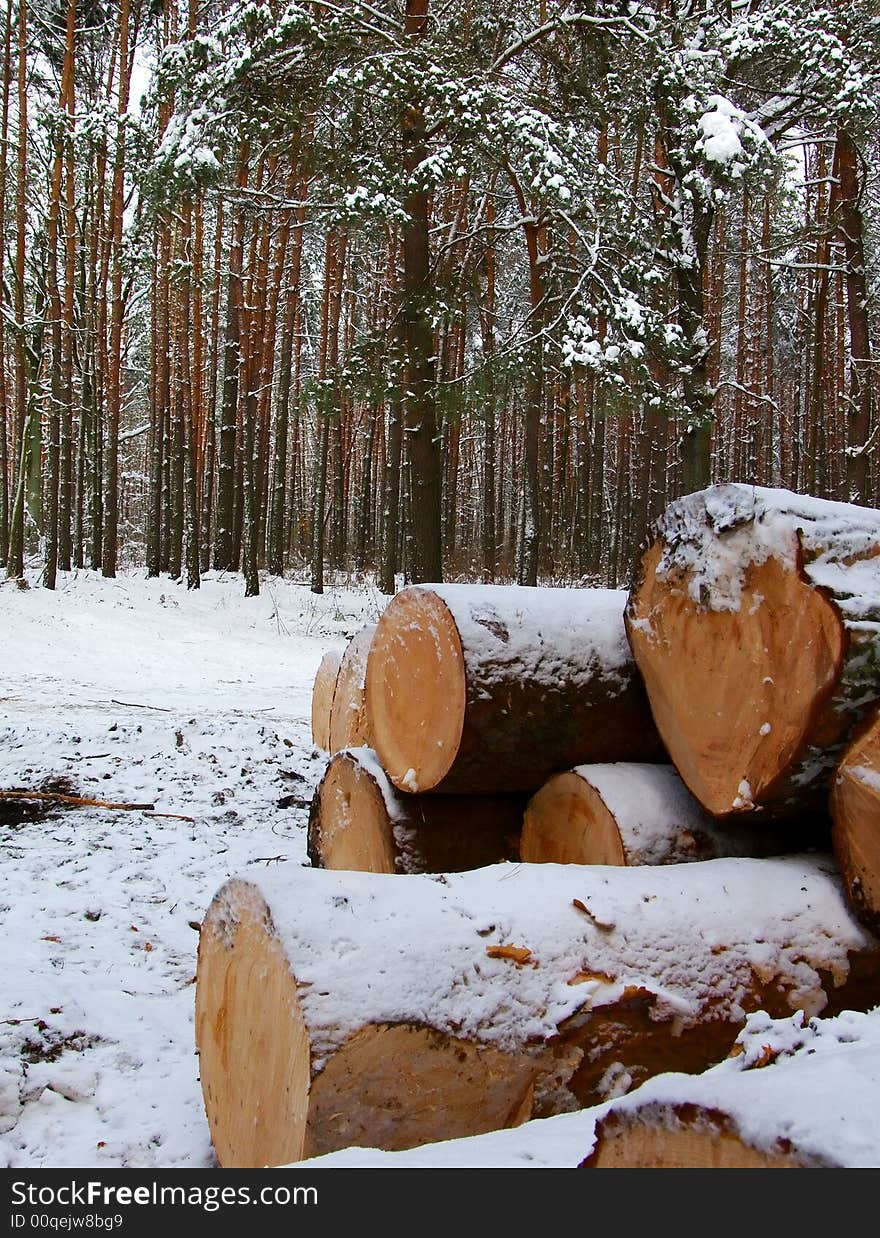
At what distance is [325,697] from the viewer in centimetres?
536

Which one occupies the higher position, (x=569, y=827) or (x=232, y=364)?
(x=232, y=364)

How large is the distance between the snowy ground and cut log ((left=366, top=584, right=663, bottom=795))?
106 cm

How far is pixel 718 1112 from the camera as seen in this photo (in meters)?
0.90

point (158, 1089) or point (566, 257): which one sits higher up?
point (566, 257)

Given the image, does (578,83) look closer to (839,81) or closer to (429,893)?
(839,81)

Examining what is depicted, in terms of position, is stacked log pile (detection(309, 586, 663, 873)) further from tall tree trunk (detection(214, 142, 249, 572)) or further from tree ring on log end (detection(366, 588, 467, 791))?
tall tree trunk (detection(214, 142, 249, 572))

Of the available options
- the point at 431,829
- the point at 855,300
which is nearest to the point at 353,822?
the point at 431,829

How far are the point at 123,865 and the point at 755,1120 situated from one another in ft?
10.6

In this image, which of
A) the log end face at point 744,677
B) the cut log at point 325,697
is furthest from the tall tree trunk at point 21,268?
the log end face at point 744,677

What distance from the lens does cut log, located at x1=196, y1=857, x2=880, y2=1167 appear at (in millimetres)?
1511

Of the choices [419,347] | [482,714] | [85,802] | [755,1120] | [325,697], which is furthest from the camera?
[419,347]

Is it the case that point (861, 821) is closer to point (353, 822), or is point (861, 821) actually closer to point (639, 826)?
point (639, 826)

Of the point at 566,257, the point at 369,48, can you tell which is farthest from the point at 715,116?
the point at 369,48
